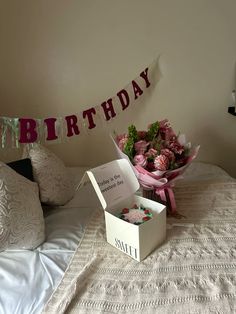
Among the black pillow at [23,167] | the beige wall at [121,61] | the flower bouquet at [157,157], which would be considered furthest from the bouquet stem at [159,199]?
the beige wall at [121,61]

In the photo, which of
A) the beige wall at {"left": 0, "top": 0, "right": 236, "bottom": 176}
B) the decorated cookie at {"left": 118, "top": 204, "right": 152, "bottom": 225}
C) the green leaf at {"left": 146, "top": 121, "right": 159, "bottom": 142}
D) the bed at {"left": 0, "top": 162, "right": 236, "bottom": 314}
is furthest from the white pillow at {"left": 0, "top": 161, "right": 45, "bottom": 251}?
the beige wall at {"left": 0, "top": 0, "right": 236, "bottom": 176}

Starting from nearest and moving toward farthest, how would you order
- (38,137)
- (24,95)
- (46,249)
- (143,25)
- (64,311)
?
(64,311) < (46,249) < (38,137) < (143,25) < (24,95)

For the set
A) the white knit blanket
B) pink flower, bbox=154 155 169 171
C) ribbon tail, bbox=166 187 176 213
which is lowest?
the white knit blanket

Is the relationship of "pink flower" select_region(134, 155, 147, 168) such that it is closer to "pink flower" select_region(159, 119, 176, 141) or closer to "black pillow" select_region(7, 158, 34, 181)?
"pink flower" select_region(159, 119, 176, 141)

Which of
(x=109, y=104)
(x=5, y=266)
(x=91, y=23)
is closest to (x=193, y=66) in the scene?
(x=109, y=104)

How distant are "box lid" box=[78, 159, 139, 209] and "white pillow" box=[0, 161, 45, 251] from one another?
0.25 m

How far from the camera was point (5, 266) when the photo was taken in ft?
3.19

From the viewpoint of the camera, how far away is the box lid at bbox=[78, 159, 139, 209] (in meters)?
1.06

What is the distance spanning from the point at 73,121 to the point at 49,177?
0.60 meters

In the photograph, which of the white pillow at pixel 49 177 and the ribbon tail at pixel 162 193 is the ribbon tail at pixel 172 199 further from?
the white pillow at pixel 49 177

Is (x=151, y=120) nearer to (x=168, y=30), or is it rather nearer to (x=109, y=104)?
(x=109, y=104)

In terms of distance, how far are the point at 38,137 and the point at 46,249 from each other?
2.81 ft

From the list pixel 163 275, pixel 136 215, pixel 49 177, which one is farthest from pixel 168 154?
pixel 49 177

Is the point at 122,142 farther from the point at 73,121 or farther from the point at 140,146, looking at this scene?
the point at 73,121
